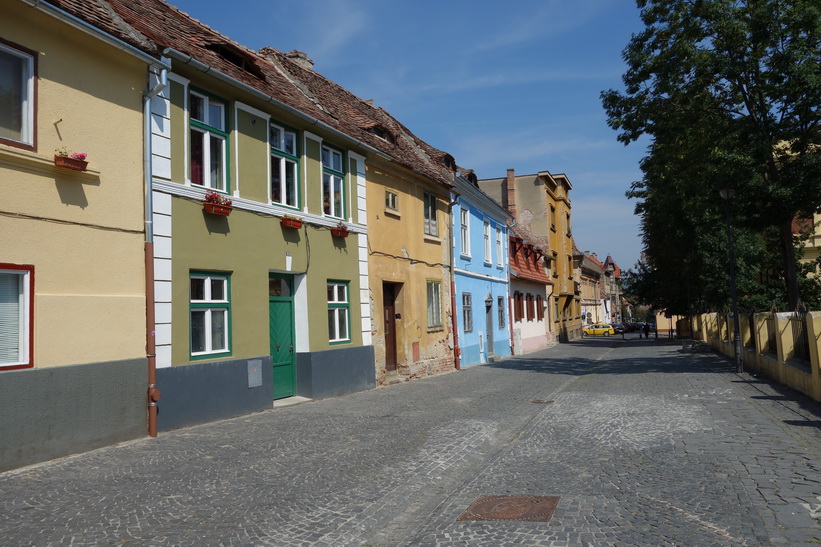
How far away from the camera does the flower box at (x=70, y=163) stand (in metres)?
8.19

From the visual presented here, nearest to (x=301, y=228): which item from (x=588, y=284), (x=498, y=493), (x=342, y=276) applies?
(x=342, y=276)

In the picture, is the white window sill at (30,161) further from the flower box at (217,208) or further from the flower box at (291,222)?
the flower box at (291,222)

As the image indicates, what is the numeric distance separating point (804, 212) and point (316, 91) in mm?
13094

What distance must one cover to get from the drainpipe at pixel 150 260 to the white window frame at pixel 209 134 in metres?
0.94

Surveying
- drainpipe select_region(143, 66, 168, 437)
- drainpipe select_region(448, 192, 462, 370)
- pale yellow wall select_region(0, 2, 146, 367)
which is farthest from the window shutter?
drainpipe select_region(448, 192, 462, 370)

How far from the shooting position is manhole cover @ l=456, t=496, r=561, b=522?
18.5 ft

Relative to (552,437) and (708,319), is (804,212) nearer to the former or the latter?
(552,437)

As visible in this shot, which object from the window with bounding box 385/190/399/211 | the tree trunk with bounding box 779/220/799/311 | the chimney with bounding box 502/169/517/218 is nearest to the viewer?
the tree trunk with bounding box 779/220/799/311

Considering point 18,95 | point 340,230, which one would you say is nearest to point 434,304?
point 340,230

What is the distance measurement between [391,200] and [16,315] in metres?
11.2

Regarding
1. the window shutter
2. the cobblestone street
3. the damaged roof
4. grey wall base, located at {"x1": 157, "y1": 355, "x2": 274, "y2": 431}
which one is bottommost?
the cobblestone street

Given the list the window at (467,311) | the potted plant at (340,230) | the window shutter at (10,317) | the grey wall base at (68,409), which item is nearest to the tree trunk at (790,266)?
the window at (467,311)

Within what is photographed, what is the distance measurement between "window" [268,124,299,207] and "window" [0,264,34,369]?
18.0ft

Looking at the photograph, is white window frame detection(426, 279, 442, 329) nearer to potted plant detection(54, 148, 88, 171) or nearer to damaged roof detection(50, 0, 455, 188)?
damaged roof detection(50, 0, 455, 188)
